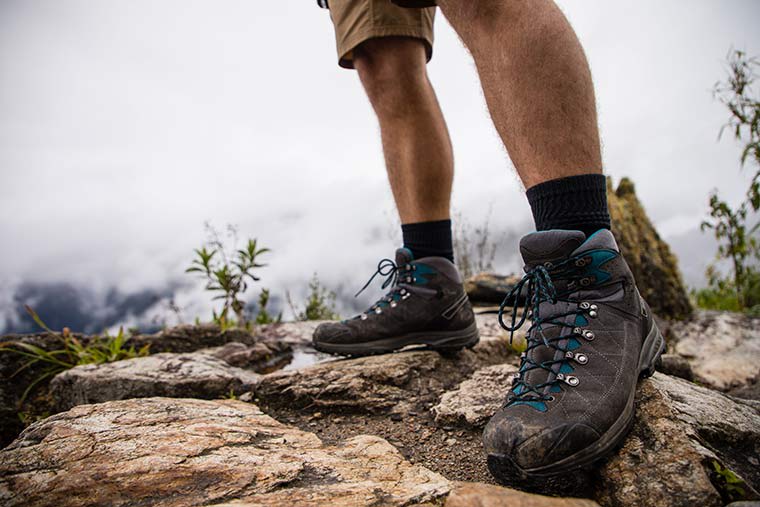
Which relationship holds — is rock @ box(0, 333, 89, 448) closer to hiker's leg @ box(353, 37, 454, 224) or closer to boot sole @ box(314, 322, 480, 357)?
boot sole @ box(314, 322, 480, 357)

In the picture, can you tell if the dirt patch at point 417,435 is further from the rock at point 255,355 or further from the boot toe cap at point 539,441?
the rock at point 255,355

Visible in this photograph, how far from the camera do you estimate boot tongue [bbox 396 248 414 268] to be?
1.90 meters

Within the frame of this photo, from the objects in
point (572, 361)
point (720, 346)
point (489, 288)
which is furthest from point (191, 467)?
point (720, 346)

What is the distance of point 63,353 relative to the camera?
2793 millimetres

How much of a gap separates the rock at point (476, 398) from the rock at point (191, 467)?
276 millimetres

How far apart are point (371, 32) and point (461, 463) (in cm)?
168

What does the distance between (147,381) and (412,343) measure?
→ 3.93ft

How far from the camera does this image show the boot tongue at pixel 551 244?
109 cm

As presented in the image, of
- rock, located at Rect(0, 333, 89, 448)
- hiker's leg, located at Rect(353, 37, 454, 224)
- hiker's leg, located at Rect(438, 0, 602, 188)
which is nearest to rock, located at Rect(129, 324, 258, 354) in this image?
rock, located at Rect(0, 333, 89, 448)

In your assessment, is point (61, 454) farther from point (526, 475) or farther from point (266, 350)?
point (266, 350)

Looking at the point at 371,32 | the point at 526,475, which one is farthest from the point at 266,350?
the point at 526,475

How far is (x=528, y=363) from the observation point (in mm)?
1106

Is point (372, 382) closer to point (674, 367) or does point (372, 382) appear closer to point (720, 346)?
point (674, 367)

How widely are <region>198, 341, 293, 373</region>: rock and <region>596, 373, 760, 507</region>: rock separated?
2123 mm
